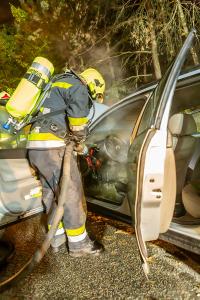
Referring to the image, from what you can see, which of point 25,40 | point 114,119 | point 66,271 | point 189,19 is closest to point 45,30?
point 25,40

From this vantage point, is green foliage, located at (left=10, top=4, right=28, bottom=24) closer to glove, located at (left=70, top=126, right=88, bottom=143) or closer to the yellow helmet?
the yellow helmet

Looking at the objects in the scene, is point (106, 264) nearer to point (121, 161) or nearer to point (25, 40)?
point (121, 161)

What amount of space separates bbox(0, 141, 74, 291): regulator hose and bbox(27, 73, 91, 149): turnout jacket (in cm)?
17

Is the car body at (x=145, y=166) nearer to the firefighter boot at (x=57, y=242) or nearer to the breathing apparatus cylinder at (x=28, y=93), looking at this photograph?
the firefighter boot at (x=57, y=242)

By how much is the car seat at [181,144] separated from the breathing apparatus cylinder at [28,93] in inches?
50.7

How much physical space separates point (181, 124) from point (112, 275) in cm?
150

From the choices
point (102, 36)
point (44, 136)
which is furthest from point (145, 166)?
point (102, 36)

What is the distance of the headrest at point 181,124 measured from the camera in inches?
121

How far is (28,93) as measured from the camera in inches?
108

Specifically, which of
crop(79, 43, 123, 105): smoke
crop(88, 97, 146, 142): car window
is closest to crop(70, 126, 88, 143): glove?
crop(88, 97, 146, 142): car window

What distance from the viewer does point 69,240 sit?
10.2 ft

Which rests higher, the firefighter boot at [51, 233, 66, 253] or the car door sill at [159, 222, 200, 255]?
the car door sill at [159, 222, 200, 255]

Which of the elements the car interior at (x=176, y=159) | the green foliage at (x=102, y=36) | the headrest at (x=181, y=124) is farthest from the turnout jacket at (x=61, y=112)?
the green foliage at (x=102, y=36)

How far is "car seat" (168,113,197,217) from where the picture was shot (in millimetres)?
2959
